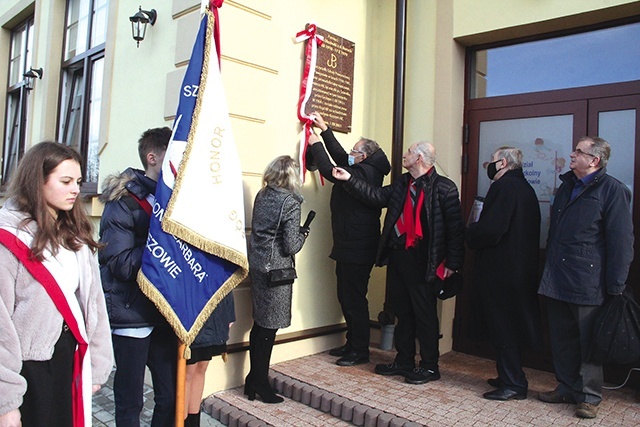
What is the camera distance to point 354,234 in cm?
432

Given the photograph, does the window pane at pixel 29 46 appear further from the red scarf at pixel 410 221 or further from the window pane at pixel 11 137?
the red scarf at pixel 410 221

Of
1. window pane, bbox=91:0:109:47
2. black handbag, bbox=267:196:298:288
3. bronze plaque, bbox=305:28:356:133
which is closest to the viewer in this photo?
black handbag, bbox=267:196:298:288

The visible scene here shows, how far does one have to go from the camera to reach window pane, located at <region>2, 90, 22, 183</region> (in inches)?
320

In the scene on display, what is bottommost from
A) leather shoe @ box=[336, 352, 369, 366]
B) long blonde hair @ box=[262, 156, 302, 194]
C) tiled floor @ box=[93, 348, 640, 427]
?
tiled floor @ box=[93, 348, 640, 427]

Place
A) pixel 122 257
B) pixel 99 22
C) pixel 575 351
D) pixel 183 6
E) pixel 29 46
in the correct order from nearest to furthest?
1. pixel 122 257
2. pixel 575 351
3. pixel 183 6
4. pixel 99 22
5. pixel 29 46

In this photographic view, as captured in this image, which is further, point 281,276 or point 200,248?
point 281,276

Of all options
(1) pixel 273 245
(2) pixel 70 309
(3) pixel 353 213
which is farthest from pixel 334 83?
(2) pixel 70 309

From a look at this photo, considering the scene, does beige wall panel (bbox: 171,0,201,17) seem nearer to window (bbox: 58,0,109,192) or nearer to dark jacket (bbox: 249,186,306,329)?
dark jacket (bbox: 249,186,306,329)

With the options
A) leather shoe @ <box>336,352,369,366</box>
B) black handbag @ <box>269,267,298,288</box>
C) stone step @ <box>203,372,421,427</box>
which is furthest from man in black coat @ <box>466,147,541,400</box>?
black handbag @ <box>269,267,298,288</box>

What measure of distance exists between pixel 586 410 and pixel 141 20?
14.5 feet

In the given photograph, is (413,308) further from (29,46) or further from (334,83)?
(29,46)

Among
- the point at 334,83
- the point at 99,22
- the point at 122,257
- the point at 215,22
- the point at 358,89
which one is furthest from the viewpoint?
the point at 99,22

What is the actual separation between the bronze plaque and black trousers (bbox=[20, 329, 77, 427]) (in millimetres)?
3016

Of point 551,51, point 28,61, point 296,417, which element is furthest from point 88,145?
point 551,51
